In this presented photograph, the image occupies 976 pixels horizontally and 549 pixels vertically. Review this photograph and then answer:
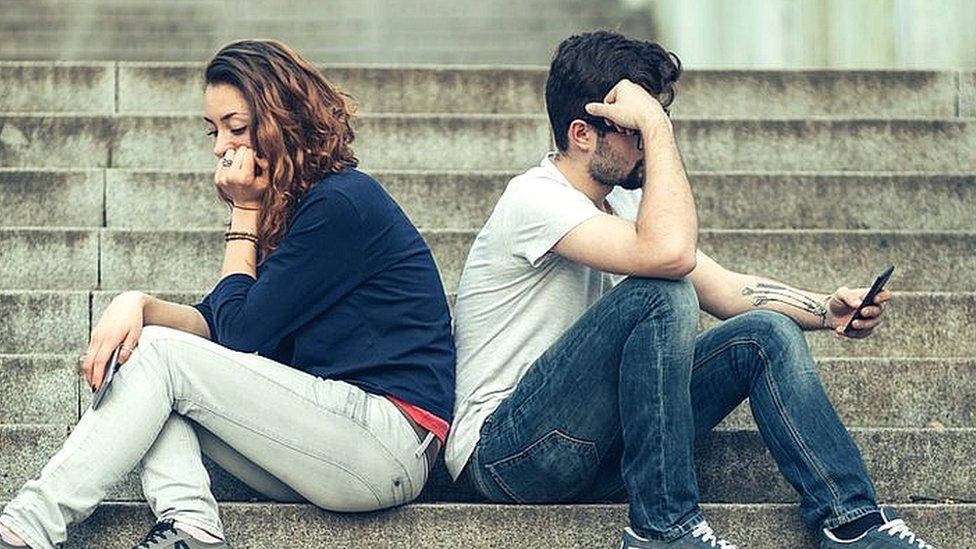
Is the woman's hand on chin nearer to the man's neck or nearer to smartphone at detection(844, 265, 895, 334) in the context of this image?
the man's neck

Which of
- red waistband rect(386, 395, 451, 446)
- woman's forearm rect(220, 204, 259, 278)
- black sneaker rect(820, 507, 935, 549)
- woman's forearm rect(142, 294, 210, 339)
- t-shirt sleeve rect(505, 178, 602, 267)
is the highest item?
t-shirt sleeve rect(505, 178, 602, 267)

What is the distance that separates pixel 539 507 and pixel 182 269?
186 cm

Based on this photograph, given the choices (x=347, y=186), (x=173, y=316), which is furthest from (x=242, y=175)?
(x=173, y=316)

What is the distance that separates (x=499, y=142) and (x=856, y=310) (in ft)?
8.07

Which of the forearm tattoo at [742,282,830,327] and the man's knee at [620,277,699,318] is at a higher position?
the man's knee at [620,277,699,318]

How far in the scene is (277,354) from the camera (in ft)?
13.3

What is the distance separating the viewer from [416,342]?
13.1 ft

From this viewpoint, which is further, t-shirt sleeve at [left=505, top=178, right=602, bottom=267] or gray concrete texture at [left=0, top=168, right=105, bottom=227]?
gray concrete texture at [left=0, top=168, right=105, bottom=227]

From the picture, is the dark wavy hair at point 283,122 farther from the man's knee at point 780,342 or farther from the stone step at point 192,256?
the stone step at point 192,256

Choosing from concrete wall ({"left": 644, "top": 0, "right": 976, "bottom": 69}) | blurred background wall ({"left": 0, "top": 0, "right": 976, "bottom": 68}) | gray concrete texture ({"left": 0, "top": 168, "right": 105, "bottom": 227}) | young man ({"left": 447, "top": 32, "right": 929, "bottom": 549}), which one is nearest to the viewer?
young man ({"left": 447, "top": 32, "right": 929, "bottom": 549})

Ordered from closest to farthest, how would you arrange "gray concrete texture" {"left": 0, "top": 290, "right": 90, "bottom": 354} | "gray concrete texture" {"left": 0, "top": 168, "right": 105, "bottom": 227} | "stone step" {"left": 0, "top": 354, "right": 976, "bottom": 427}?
"stone step" {"left": 0, "top": 354, "right": 976, "bottom": 427}, "gray concrete texture" {"left": 0, "top": 290, "right": 90, "bottom": 354}, "gray concrete texture" {"left": 0, "top": 168, "right": 105, "bottom": 227}

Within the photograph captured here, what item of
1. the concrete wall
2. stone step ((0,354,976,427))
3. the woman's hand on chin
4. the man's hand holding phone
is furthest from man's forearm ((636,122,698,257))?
the concrete wall

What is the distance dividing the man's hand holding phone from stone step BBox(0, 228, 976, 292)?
1326 millimetres

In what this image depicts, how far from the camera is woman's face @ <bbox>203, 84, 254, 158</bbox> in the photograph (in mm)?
4047
